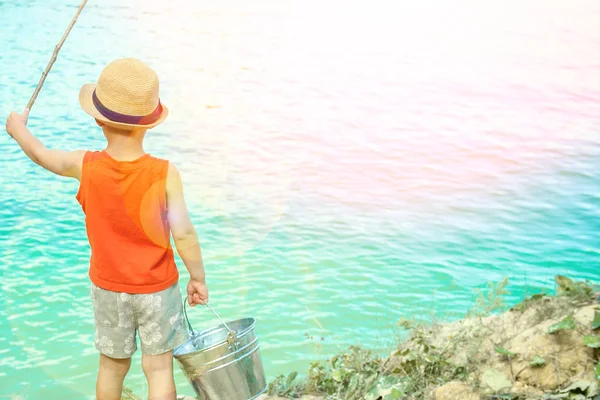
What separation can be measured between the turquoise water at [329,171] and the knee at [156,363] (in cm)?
107

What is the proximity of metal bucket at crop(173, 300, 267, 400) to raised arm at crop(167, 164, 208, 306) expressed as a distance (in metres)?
0.18

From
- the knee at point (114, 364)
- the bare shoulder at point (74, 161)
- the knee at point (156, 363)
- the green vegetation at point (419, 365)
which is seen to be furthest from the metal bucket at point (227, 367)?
the bare shoulder at point (74, 161)

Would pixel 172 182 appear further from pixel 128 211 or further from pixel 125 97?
pixel 125 97

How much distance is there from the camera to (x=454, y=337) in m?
3.98

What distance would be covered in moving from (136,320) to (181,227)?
420mm

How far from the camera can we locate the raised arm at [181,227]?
A: 3230mm

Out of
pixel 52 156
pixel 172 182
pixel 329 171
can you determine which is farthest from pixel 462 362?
pixel 329 171

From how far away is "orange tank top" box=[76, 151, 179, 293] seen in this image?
3.18 metres

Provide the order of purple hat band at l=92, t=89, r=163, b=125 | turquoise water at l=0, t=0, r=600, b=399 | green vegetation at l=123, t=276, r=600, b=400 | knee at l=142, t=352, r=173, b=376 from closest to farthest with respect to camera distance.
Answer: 1. purple hat band at l=92, t=89, r=163, b=125
2. knee at l=142, t=352, r=173, b=376
3. green vegetation at l=123, t=276, r=600, b=400
4. turquoise water at l=0, t=0, r=600, b=399

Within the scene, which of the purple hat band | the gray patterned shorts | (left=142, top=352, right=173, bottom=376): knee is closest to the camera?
the purple hat band

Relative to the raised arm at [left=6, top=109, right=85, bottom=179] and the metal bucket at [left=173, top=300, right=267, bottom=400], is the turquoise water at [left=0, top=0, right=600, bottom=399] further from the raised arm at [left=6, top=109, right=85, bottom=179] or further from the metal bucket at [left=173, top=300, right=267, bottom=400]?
the raised arm at [left=6, top=109, right=85, bottom=179]

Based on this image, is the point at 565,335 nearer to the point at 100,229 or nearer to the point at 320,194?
the point at 100,229

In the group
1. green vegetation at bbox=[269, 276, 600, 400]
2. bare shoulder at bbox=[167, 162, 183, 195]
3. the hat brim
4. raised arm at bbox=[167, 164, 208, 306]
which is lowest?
green vegetation at bbox=[269, 276, 600, 400]

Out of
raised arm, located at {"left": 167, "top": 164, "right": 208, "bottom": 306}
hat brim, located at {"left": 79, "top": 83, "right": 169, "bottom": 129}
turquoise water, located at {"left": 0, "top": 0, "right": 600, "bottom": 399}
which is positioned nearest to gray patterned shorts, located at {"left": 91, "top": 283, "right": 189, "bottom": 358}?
raised arm, located at {"left": 167, "top": 164, "right": 208, "bottom": 306}
